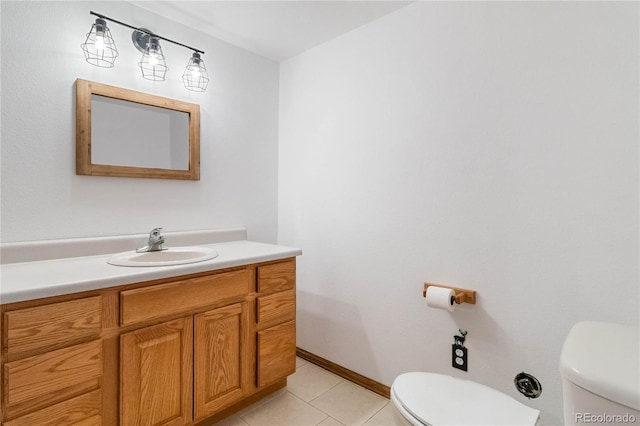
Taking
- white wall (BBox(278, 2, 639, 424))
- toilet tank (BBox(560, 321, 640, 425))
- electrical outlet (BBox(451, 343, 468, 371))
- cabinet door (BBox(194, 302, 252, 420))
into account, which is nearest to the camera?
toilet tank (BBox(560, 321, 640, 425))

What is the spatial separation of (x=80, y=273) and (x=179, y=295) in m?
0.38

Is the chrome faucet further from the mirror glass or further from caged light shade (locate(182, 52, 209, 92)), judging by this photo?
caged light shade (locate(182, 52, 209, 92))

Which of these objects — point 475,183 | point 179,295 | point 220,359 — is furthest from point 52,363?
point 475,183

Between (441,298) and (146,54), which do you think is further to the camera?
(146,54)

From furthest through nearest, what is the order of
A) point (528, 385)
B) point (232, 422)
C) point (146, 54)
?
1. point (146, 54)
2. point (232, 422)
3. point (528, 385)

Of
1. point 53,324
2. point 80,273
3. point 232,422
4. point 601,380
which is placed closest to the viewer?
point 601,380

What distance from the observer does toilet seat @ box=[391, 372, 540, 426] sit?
112 centimetres

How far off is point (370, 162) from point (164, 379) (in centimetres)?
152

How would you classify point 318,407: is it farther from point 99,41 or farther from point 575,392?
point 99,41

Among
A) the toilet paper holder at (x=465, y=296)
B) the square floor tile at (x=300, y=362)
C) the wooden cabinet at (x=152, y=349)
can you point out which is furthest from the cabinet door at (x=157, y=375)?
the toilet paper holder at (x=465, y=296)

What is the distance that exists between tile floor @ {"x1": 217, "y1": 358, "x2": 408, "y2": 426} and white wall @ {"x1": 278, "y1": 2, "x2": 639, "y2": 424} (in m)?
0.15

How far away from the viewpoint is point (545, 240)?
1.42 m

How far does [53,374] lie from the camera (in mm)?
1145

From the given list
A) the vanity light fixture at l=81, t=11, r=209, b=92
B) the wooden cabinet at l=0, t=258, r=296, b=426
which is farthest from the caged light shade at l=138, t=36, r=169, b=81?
the wooden cabinet at l=0, t=258, r=296, b=426
